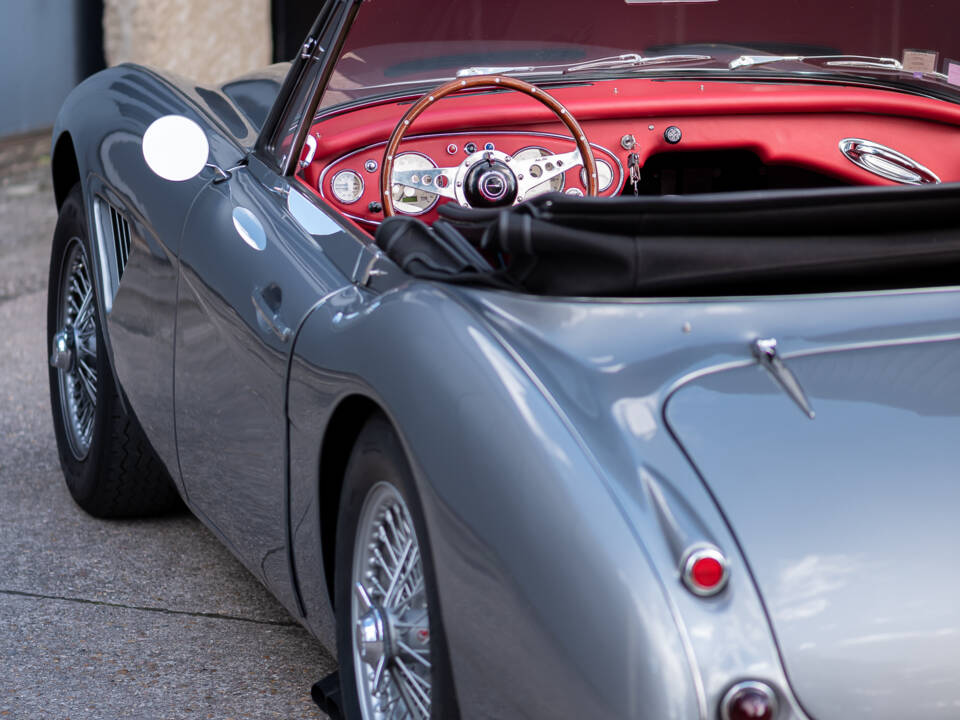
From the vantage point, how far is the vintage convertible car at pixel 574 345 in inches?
68.7

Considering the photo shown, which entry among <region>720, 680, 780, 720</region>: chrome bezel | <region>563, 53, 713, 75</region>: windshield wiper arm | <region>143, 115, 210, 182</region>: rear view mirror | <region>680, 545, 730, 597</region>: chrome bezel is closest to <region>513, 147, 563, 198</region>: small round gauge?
<region>563, 53, 713, 75</region>: windshield wiper arm

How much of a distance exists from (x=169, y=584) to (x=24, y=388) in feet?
6.45

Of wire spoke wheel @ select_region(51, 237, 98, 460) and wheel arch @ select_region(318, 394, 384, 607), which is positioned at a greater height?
wheel arch @ select_region(318, 394, 384, 607)

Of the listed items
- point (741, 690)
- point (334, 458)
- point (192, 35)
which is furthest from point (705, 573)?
point (192, 35)

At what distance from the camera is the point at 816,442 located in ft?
6.17

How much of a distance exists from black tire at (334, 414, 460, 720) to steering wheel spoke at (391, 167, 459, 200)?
1012 millimetres

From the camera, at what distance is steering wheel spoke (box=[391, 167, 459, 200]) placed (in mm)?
3230

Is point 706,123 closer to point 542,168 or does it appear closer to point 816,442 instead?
point 542,168

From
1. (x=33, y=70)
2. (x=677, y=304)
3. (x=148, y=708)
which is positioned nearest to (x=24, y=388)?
(x=148, y=708)

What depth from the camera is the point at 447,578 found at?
2.02 metres

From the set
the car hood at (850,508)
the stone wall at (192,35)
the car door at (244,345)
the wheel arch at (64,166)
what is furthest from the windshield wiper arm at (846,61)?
the stone wall at (192,35)

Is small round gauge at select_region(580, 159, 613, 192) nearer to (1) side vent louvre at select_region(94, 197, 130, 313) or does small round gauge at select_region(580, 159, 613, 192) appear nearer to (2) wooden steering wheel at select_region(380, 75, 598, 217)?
(2) wooden steering wheel at select_region(380, 75, 598, 217)

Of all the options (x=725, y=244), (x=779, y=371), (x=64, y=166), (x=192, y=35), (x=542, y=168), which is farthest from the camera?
(x=192, y=35)

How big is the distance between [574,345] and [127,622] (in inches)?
71.1
